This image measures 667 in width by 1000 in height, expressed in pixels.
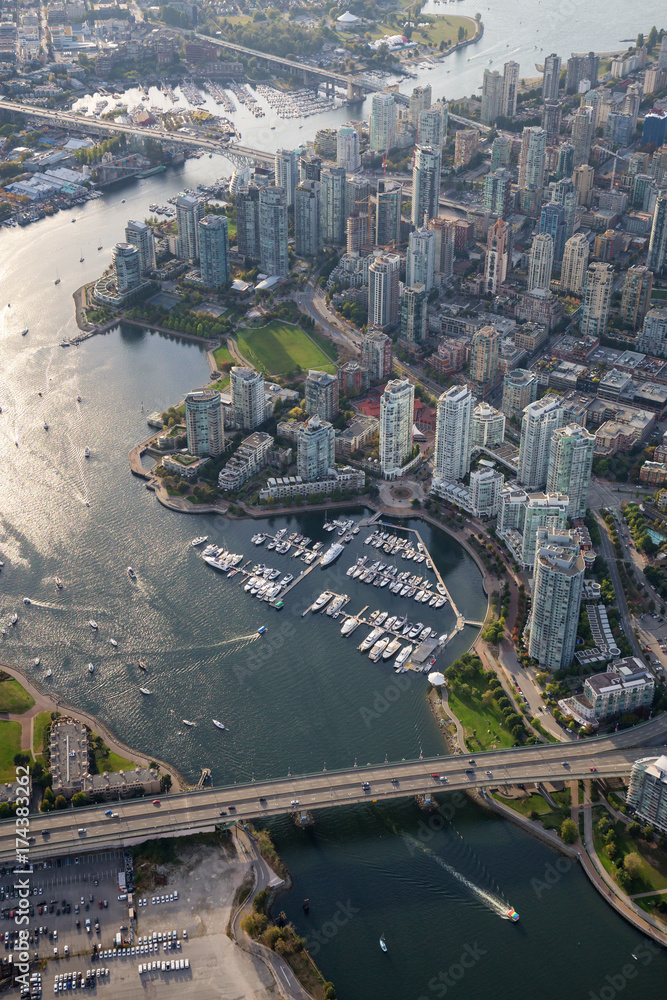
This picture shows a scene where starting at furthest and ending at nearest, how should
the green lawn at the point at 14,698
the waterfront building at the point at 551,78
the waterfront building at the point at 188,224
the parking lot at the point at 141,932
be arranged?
the waterfront building at the point at 551,78
the waterfront building at the point at 188,224
the green lawn at the point at 14,698
the parking lot at the point at 141,932

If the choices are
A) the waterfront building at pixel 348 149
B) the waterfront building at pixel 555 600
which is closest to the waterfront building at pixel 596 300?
the waterfront building at pixel 555 600

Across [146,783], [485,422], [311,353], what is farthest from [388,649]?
[311,353]

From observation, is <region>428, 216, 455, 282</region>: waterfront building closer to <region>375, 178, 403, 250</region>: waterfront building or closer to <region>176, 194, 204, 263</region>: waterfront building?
<region>375, 178, 403, 250</region>: waterfront building

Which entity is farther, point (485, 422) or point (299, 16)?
point (299, 16)

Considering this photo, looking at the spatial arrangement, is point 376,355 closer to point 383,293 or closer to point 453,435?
point 383,293

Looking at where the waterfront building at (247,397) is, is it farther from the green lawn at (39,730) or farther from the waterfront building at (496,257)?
the green lawn at (39,730)

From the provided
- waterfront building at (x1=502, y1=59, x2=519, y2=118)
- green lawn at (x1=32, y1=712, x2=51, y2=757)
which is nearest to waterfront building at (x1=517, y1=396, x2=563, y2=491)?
green lawn at (x1=32, y1=712, x2=51, y2=757)

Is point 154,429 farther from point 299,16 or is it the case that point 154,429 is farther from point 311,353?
point 299,16
